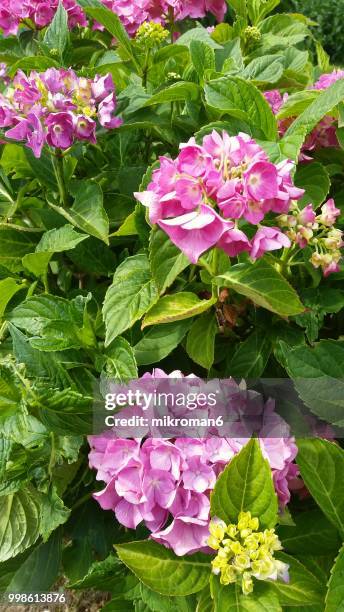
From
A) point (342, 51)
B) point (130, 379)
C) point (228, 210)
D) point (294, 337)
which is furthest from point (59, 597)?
point (342, 51)

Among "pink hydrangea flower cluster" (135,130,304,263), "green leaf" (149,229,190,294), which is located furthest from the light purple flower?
"green leaf" (149,229,190,294)

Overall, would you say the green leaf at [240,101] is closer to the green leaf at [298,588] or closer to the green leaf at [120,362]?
the green leaf at [120,362]

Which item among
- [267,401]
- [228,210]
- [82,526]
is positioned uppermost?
[228,210]

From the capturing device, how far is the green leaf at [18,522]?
1157mm

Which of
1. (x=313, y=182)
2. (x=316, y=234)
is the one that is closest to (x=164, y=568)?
(x=316, y=234)

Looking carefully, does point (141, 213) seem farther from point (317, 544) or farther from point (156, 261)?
point (317, 544)

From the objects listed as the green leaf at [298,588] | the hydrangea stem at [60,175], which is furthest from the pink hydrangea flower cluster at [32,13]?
the green leaf at [298,588]

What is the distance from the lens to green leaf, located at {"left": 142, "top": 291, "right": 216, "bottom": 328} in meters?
0.98

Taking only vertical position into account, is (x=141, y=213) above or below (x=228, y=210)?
below

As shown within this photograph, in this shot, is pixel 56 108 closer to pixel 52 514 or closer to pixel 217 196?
pixel 217 196

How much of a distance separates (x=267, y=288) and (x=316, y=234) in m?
0.17

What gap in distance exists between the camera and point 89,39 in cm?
167

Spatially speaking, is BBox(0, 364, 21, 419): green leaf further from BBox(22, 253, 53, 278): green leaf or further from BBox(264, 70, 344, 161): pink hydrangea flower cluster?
BBox(264, 70, 344, 161): pink hydrangea flower cluster

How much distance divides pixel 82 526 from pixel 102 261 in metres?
0.54
